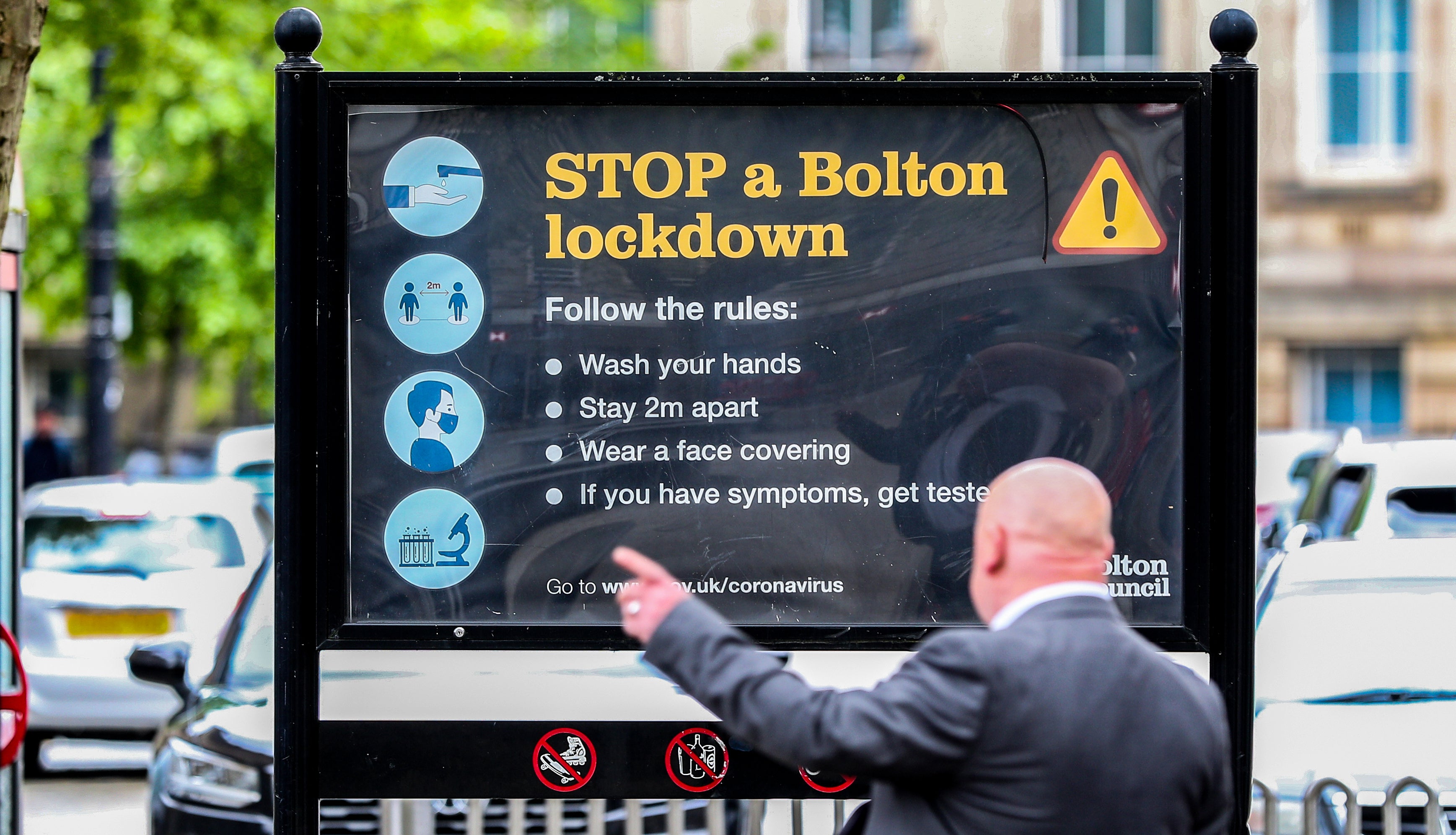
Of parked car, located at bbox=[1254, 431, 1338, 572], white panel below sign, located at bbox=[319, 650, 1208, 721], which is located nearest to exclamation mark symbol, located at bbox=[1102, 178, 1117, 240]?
white panel below sign, located at bbox=[319, 650, 1208, 721]

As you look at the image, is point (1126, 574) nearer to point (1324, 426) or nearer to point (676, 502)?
point (676, 502)

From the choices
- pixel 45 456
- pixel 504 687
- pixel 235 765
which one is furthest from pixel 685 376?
pixel 45 456

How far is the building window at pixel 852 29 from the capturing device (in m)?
21.9

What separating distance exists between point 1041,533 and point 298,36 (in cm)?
199

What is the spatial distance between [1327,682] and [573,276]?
2.99m

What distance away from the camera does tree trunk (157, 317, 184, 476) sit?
784 inches

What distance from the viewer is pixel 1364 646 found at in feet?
16.5

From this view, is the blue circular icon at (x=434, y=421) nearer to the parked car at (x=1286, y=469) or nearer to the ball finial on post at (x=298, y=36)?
the ball finial on post at (x=298, y=36)

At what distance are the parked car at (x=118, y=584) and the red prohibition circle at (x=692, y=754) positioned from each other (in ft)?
18.4

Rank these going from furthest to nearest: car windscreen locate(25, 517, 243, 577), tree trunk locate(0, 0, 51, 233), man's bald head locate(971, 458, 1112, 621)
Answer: car windscreen locate(25, 517, 243, 577), tree trunk locate(0, 0, 51, 233), man's bald head locate(971, 458, 1112, 621)

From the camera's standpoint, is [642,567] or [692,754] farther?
[692,754]

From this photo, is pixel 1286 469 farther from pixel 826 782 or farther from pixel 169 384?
pixel 169 384

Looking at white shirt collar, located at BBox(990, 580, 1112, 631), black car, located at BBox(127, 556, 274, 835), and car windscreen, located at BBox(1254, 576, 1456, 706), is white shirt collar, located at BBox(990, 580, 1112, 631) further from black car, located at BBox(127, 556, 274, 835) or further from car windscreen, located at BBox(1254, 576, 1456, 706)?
black car, located at BBox(127, 556, 274, 835)

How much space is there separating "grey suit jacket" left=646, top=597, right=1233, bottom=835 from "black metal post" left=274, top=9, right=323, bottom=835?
51.9 inches
